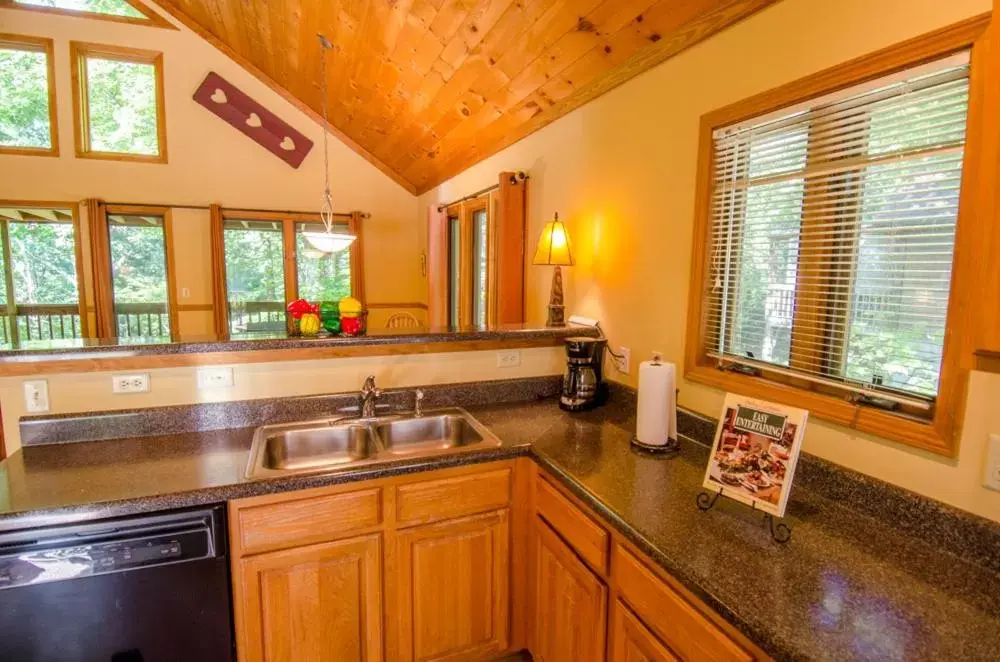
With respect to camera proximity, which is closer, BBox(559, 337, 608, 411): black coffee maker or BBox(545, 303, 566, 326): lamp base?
BBox(559, 337, 608, 411): black coffee maker

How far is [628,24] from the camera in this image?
74.9 inches

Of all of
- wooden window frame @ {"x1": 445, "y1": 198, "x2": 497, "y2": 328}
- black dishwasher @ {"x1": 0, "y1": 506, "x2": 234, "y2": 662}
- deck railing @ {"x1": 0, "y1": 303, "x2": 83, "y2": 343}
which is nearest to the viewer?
black dishwasher @ {"x1": 0, "y1": 506, "x2": 234, "y2": 662}

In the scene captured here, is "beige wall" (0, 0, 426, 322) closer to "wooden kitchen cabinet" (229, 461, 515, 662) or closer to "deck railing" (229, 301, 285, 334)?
"deck railing" (229, 301, 285, 334)

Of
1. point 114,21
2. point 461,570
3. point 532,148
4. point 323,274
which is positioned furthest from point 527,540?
point 114,21

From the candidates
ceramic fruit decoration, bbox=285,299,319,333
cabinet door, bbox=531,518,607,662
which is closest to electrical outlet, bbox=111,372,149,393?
ceramic fruit decoration, bbox=285,299,319,333

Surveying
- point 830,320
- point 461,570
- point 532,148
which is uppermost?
point 532,148

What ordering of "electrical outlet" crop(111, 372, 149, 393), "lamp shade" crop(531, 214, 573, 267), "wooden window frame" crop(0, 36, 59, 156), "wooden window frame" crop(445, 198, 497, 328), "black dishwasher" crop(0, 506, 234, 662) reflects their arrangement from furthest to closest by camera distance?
"wooden window frame" crop(0, 36, 59, 156) < "wooden window frame" crop(445, 198, 497, 328) < "lamp shade" crop(531, 214, 573, 267) < "electrical outlet" crop(111, 372, 149, 393) < "black dishwasher" crop(0, 506, 234, 662)

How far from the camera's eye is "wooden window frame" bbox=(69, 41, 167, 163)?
4977mm

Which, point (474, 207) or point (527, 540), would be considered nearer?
point (527, 540)

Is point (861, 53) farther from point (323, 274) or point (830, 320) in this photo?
point (323, 274)

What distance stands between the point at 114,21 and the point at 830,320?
672 cm

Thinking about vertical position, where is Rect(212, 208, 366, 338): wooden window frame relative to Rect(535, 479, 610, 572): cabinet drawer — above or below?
above

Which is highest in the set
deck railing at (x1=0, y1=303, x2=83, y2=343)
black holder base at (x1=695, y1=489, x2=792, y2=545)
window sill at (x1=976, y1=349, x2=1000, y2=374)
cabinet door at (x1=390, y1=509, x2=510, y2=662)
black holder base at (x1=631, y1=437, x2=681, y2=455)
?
window sill at (x1=976, y1=349, x2=1000, y2=374)

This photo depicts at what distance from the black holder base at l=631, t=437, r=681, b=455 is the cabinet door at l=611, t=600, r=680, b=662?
0.52 m
